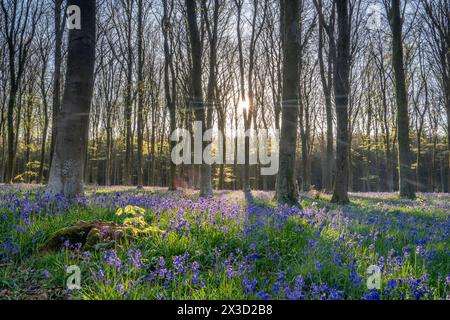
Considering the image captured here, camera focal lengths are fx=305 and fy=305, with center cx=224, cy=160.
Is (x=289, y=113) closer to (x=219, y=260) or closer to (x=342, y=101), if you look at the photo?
(x=342, y=101)

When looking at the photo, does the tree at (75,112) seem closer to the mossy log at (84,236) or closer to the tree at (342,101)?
the mossy log at (84,236)

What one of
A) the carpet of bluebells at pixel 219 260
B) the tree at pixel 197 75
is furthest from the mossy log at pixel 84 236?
the tree at pixel 197 75

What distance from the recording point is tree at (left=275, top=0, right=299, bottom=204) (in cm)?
951

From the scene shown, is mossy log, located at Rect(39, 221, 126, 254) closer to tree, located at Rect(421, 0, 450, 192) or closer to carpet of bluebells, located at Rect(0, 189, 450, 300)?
carpet of bluebells, located at Rect(0, 189, 450, 300)

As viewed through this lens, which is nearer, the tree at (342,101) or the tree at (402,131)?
the tree at (342,101)

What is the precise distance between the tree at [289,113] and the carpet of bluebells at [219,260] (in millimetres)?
3705

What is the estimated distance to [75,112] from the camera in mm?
6656

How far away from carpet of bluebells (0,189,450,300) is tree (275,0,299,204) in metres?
3.70

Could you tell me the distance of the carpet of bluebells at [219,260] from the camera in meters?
2.77

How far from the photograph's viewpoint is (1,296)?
2883 millimetres

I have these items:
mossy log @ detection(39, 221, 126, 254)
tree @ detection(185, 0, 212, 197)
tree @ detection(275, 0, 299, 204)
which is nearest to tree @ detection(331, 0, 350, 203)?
tree @ detection(275, 0, 299, 204)

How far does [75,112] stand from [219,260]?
4899 mm

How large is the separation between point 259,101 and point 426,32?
14.8 meters
